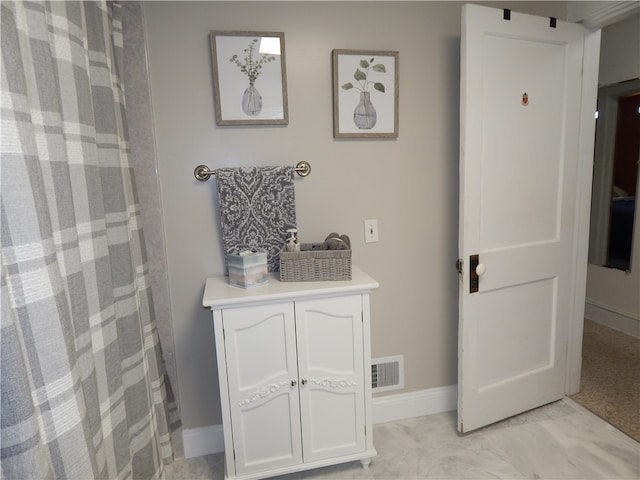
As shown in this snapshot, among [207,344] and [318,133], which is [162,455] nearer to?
[207,344]

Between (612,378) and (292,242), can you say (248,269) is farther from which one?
(612,378)

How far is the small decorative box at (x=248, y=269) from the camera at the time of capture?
1.52m

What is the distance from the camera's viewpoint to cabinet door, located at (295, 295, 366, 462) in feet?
5.02

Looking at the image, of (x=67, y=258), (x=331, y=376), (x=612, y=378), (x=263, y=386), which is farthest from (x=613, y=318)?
(x=67, y=258)

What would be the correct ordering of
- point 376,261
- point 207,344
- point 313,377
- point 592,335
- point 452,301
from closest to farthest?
point 313,377 → point 207,344 → point 376,261 → point 452,301 → point 592,335

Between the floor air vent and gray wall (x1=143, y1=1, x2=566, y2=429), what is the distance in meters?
0.04

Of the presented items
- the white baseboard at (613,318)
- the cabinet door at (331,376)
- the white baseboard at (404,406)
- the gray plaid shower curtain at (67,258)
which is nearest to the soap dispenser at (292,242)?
the cabinet door at (331,376)

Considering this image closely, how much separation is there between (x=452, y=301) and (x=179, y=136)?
1.60 metres

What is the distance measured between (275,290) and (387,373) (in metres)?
0.91

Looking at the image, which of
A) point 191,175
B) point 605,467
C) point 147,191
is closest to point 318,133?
point 191,175

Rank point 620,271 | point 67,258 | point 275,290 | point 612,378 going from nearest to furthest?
point 67,258
point 275,290
point 612,378
point 620,271

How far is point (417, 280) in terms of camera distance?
1992 millimetres

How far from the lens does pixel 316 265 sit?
157cm

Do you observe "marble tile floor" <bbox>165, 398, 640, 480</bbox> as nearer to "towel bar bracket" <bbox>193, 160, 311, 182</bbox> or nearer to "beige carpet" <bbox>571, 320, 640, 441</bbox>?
"beige carpet" <bbox>571, 320, 640, 441</bbox>
